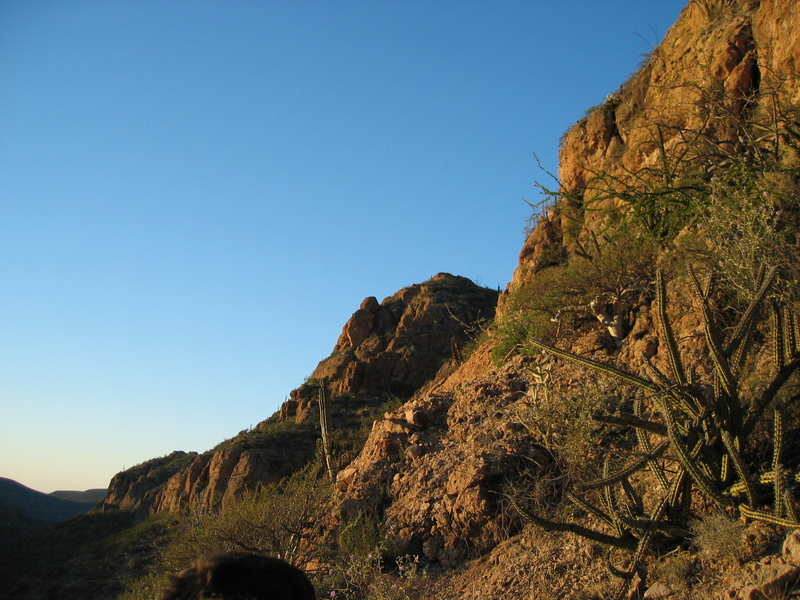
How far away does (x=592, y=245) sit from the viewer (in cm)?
1253

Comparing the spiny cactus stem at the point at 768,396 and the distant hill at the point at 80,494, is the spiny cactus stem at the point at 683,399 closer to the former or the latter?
the spiny cactus stem at the point at 768,396

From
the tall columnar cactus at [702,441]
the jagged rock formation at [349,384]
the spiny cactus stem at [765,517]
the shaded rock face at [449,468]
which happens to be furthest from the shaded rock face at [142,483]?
the spiny cactus stem at [765,517]

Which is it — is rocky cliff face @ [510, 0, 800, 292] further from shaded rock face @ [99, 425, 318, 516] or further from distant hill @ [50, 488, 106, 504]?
distant hill @ [50, 488, 106, 504]

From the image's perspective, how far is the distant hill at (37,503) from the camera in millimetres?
53972

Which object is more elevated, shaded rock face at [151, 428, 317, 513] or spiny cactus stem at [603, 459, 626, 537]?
shaded rock face at [151, 428, 317, 513]

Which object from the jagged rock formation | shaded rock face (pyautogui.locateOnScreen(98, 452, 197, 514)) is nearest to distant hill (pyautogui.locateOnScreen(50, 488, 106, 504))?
shaded rock face (pyautogui.locateOnScreen(98, 452, 197, 514))

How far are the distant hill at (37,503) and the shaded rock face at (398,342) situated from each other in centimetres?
3617

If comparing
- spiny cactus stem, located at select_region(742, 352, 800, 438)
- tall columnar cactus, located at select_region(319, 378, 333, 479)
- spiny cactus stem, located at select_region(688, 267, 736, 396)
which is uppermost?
tall columnar cactus, located at select_region(319, 378, 333, 479)

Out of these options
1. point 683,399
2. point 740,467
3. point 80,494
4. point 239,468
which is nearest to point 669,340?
point 683,399

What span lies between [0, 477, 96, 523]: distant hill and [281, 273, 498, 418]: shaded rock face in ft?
119

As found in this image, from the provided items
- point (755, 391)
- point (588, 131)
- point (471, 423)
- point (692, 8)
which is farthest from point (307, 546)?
point (692, 8)

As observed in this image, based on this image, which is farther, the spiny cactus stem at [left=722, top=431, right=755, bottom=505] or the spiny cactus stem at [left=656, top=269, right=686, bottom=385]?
the spiny cactus stem at [left=656, top=269, right=686, bottom=385]

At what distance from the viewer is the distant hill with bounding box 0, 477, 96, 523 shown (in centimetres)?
5397

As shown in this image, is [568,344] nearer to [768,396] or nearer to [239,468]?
[768,396]
